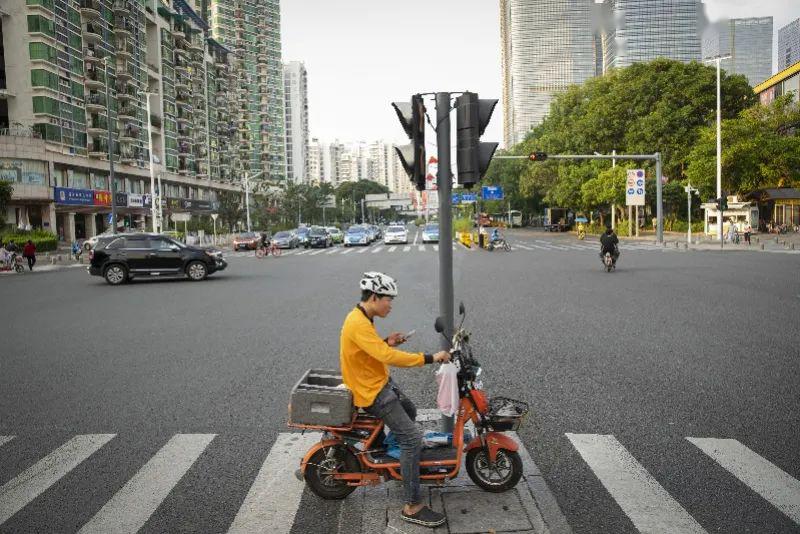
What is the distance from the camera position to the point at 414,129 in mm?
5055

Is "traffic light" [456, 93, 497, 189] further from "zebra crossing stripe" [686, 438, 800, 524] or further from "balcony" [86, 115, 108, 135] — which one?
"balcony" [86, 115, 108, 135]

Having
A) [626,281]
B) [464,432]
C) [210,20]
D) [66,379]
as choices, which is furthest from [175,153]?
[464,432]

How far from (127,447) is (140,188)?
62.1m

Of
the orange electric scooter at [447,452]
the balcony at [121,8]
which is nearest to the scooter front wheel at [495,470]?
the orange electric scooter at [447,452]

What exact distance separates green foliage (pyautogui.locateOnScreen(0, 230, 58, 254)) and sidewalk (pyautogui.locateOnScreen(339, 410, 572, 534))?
40.4 meters

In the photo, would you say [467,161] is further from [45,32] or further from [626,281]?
[45,32]

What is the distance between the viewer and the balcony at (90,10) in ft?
175

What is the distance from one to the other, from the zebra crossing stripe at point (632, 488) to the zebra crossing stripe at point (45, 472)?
407cm

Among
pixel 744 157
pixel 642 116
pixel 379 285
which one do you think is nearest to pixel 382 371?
pixel 379 285

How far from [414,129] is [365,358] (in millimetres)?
1909

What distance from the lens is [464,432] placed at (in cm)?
460

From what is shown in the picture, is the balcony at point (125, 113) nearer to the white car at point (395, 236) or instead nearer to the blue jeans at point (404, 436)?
the white car at point (395, 236)

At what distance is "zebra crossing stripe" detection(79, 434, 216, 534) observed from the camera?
13.6ft

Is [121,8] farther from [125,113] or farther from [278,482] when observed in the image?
[278,482]
